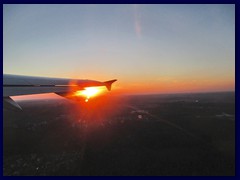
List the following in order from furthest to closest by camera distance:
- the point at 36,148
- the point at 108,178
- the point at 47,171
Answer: the point at 36,148, the point at 47,171, the point at 108,178

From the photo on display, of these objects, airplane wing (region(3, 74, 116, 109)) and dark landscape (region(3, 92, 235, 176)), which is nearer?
airplane wing (region(3, 74, 116, 109))

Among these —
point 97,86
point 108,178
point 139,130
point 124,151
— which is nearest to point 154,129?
point 139,130

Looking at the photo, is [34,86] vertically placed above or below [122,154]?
above

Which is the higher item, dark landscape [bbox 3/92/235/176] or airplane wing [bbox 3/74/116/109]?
airplane wing [bbox 3/74/116/109]

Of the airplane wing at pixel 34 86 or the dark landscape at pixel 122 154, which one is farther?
the dark landscape at pixel 122 154

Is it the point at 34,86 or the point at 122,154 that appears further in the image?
the point at 122,154

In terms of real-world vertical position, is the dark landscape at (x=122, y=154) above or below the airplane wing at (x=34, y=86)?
below

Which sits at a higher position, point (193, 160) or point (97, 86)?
point (97, 86)

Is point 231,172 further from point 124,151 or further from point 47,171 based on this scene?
point 47,171
